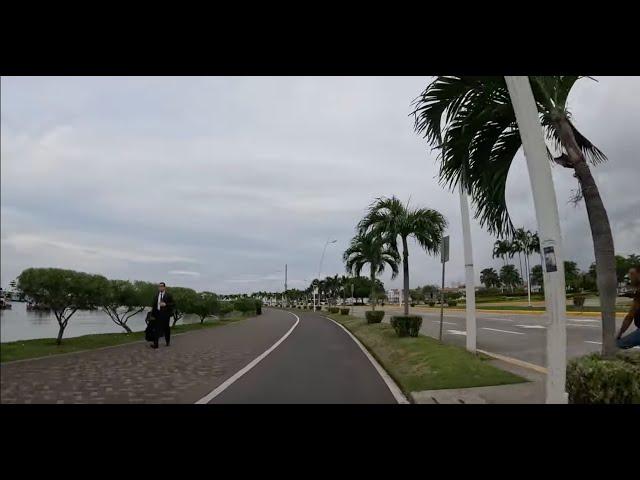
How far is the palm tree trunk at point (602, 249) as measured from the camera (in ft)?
18.3

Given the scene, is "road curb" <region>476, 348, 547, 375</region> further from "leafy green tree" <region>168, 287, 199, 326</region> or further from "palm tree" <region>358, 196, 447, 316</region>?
"leafy green tree" <region>168, 287, 199, 326</region>

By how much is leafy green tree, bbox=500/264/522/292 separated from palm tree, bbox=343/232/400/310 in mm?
89831

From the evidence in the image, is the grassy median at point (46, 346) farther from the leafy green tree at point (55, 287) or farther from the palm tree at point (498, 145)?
the palm tree at point (498, 145)

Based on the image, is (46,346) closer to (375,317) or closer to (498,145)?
(498,145)

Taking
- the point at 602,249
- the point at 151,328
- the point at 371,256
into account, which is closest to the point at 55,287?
the point at 151,328

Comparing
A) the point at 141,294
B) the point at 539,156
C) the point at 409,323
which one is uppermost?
the point at 539,156

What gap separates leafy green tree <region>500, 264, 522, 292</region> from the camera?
109 m

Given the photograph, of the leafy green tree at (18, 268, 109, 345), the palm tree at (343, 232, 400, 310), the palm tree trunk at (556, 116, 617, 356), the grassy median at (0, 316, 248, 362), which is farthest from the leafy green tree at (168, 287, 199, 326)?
the palm tree trunk at (556, 116, 617, 356)

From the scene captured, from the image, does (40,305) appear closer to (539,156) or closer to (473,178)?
(539,156)

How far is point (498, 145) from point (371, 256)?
1551cm

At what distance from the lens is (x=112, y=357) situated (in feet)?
14.8
